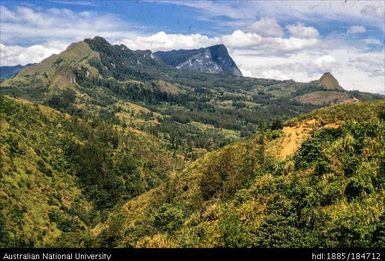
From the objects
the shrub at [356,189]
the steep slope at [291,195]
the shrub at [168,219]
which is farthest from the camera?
the shrub at [168,219]

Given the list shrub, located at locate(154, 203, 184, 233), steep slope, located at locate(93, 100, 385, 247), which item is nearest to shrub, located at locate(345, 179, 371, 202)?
steep slope, located at locate(93, 100, 385, 247)

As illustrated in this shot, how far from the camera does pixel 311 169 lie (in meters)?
70.9

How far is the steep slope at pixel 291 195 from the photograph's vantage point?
52781mm

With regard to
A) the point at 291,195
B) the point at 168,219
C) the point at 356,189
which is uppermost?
the point at 356,189

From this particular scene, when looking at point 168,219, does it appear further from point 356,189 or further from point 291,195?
point 356,189

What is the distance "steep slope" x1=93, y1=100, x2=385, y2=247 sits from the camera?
52781 millimetres

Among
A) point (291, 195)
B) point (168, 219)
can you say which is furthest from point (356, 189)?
point (168, 219)

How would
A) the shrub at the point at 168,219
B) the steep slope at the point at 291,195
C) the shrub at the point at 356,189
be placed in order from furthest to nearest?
the shrub at the point at 168,219 < the shrub at the point at 356,189 < the steep slope at the point at 291,195

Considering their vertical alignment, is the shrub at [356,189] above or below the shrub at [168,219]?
above

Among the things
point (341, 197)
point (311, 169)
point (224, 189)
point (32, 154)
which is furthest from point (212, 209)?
point (32, 154)

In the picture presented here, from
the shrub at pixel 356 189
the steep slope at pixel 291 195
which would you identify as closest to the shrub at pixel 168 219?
the steep slope at pixel 291 195

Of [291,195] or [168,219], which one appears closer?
[291,195]

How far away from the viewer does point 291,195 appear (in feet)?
211

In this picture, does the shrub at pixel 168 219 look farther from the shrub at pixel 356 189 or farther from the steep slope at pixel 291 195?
the shrub at pixel 356 189
